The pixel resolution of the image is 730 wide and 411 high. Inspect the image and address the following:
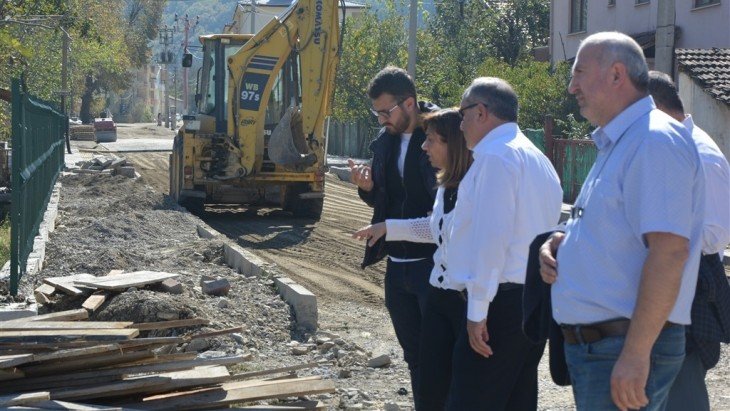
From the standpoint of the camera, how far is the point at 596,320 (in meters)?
3.44

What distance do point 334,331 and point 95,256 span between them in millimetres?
3203

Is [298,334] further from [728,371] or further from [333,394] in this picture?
[728,371]

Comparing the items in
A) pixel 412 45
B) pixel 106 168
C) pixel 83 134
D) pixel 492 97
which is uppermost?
pixel 412 45

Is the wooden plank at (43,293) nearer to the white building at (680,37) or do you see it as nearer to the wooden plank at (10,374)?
the wooden plank at (10,374)

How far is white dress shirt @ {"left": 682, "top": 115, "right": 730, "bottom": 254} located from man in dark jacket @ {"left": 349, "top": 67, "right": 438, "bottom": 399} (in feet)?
4.52

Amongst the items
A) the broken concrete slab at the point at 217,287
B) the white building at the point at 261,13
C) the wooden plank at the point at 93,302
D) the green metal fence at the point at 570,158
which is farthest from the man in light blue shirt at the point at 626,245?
the white building at the point at 261,13

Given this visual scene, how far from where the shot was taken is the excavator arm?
18.3m

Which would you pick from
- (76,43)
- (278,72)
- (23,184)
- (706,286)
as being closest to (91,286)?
(23,184)

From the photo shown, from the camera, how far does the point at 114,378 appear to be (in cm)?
589

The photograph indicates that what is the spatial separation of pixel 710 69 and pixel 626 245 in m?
19.7

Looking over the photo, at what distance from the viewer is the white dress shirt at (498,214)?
4.52m

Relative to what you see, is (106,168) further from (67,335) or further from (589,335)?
(589,335)

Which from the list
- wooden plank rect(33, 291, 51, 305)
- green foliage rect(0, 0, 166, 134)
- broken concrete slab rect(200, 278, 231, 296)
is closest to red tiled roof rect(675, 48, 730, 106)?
green foliage rect(0, 0, 166, 134)

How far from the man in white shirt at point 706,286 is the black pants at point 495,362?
0.67m
